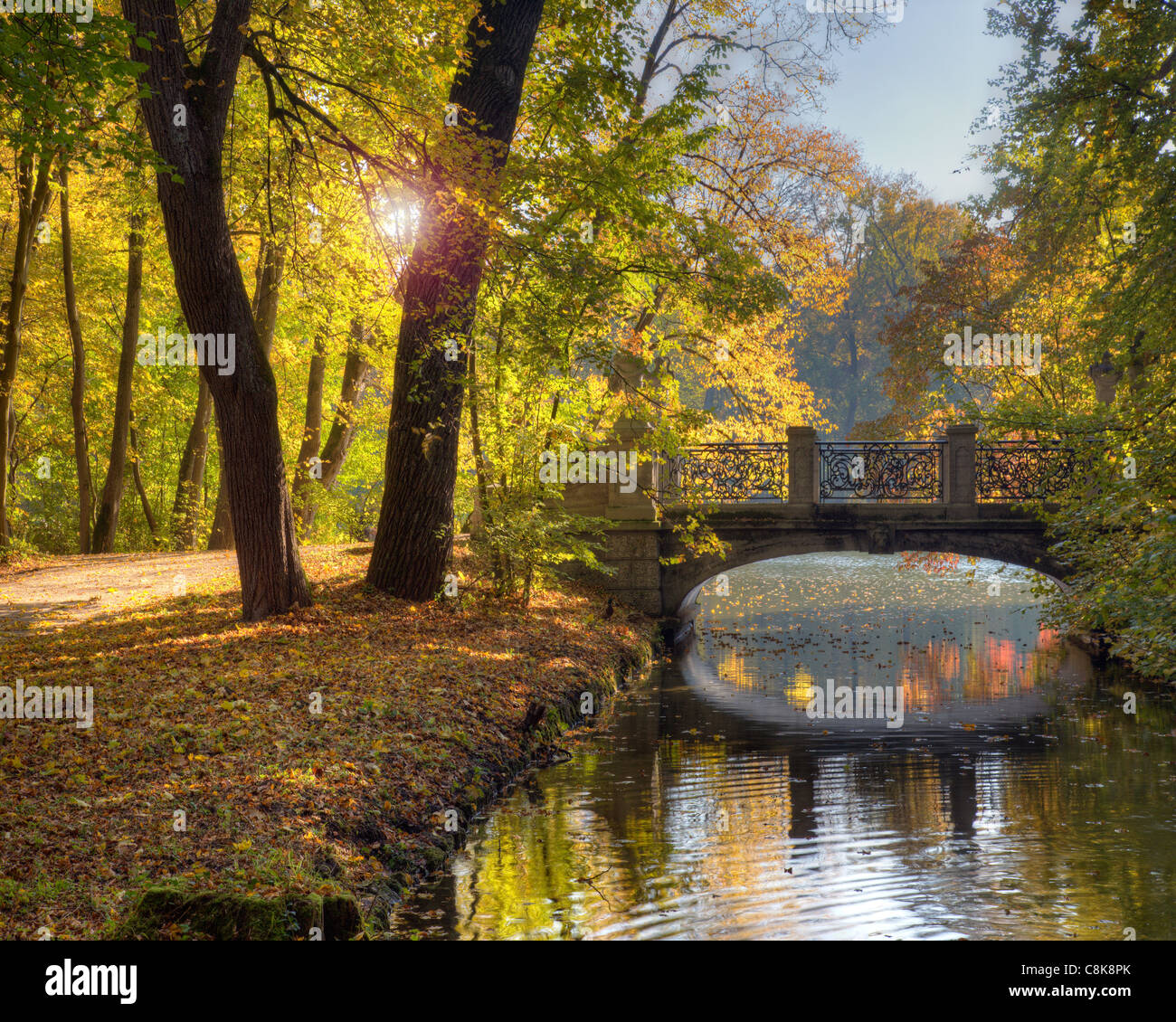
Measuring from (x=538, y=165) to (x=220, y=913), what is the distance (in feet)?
28.5

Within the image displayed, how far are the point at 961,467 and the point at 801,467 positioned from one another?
108 inches

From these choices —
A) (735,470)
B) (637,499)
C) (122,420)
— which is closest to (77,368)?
(122,420)

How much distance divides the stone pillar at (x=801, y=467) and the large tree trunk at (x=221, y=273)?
9.81 m

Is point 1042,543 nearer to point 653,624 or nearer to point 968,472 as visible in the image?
point 968,472

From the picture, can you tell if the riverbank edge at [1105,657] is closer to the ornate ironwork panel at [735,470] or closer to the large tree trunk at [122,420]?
the ornate ironwork panel at [735,470]

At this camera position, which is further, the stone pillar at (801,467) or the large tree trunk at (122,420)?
the large tree trunk at (122,420)

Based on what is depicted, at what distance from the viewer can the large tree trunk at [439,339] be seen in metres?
9.92

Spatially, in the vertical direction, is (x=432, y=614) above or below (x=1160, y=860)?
above

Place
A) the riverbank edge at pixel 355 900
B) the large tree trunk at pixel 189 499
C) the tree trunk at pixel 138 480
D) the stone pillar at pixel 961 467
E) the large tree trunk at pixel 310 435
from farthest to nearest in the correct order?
the tree trunk at pixel 138 480, the large tree trunk at pixel 189 499, the large tree trunk at pixel 310 435, the stone pillar at pixel 961 467, the riverbank edge at pixel 355 900

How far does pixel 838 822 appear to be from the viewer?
304 inches

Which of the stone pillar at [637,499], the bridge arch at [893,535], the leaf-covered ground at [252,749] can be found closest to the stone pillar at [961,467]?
the bridge arch at [893,535]

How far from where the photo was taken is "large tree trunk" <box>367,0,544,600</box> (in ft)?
32.6

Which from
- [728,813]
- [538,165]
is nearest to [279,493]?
[538,165]

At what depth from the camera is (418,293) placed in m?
11.1
